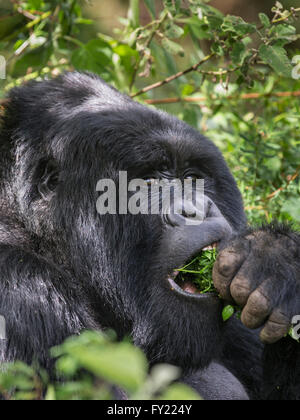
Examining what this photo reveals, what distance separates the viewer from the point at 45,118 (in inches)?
109

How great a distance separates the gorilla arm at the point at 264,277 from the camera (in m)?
A: 2.24

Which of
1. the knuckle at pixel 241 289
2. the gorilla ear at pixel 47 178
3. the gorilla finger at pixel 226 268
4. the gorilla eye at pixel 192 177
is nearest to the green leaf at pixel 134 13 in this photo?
the gorilla eye at pixel 192 177

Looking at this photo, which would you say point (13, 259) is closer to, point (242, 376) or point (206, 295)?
point (206, 295)

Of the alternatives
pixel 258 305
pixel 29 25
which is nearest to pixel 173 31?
pixel 29 25

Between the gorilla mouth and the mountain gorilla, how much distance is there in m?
0.02

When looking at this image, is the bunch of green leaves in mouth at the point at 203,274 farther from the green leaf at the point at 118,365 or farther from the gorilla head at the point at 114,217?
the green leaf at the point at 118,365

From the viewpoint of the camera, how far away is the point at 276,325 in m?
2.23

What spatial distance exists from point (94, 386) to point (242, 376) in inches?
42.7

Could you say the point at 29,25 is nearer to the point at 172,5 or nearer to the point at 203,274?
the point at 172,5

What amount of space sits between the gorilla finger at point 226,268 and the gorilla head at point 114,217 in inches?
3.4

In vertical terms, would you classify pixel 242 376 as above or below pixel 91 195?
below
